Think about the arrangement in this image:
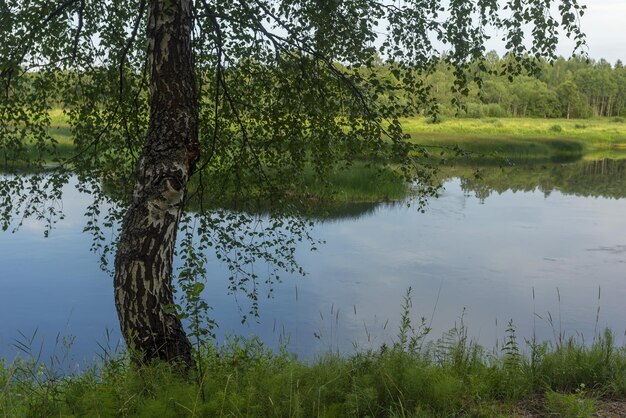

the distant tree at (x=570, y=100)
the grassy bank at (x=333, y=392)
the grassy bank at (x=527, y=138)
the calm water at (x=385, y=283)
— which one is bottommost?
the calm water at (x=385, y=283)

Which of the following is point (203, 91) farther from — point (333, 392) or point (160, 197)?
point (333, 392)

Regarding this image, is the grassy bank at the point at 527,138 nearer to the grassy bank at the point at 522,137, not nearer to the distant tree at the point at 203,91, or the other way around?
the grassy bank at the point at 522,137

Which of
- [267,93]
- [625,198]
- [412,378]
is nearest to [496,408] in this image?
[412,378]

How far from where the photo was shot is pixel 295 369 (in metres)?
4.58

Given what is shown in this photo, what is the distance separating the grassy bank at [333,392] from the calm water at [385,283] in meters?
1.97

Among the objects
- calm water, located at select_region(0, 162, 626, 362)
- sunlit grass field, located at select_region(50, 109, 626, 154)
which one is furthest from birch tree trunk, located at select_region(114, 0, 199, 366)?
sunlit grass field, located at select_region(50, 109, 626, 154)

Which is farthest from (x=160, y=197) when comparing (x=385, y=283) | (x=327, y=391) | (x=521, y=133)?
(x=521, y=133)

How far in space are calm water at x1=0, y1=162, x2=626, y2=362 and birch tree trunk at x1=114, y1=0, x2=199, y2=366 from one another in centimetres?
245

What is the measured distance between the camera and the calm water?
991cm

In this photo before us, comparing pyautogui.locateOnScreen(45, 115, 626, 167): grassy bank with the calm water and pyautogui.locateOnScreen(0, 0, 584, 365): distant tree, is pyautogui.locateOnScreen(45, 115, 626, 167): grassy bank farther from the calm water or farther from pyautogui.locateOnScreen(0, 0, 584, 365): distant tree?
pyautogui.locateOnScreen(0, 0, 584, 365): distant tree

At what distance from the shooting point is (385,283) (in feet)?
42.4

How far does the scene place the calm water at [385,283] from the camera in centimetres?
991

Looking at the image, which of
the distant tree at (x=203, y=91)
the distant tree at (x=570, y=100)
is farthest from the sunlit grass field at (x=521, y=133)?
the distant tree at (x=203, y=91)

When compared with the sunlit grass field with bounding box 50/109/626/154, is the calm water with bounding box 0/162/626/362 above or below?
below
